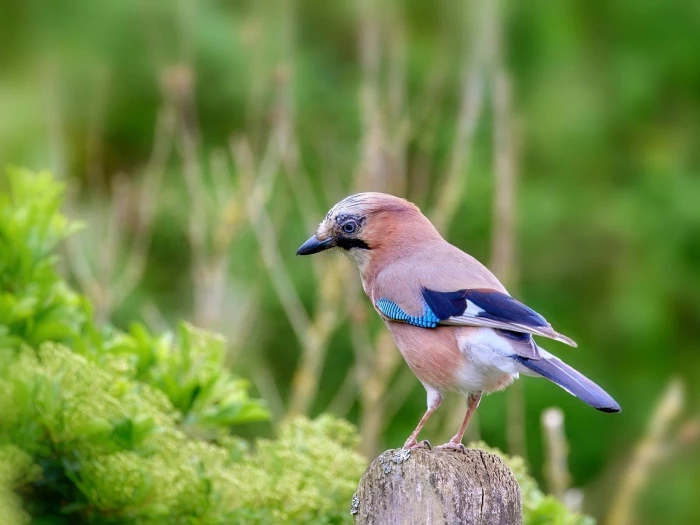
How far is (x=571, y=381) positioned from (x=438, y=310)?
746 mm

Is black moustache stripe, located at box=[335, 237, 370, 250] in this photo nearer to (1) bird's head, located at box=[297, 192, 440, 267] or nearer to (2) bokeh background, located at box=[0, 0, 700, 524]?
(1) bird's head, located at box=[297, 192, 440, 267]

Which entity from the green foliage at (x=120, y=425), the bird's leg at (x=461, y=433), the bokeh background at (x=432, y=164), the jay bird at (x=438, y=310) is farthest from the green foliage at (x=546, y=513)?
the bokeh background at (x=432, y=164)

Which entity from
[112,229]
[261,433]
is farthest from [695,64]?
[112,229]

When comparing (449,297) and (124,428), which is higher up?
(449,297)

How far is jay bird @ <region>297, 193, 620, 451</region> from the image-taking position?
385cm

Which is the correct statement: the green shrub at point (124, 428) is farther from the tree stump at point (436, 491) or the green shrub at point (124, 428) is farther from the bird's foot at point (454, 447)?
the tree stump at point (436, 491)

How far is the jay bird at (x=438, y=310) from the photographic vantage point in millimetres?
3854

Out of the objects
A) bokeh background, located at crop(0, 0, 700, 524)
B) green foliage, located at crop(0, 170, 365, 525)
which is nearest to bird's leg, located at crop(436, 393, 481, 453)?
green foliage, located at crop(0, 170, 365, 525)

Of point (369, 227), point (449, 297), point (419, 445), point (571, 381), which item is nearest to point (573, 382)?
point (571, 381)

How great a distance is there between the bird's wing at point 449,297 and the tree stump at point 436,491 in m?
0.59

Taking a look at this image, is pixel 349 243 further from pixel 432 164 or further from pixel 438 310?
pixel 432 164

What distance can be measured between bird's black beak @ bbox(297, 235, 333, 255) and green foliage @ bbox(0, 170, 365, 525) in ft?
1.77

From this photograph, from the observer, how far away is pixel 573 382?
11.5ft

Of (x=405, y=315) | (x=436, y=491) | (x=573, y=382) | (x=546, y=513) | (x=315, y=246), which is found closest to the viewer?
(x=436, y=491)
